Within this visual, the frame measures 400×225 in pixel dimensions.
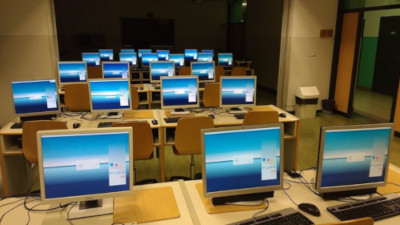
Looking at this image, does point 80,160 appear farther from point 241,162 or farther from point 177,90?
point 177,90

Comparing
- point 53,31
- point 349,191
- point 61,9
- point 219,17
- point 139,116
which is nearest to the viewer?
point 349,191

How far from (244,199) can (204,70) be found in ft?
15.1

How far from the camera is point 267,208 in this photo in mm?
1925

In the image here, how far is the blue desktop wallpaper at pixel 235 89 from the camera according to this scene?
417 centimetres

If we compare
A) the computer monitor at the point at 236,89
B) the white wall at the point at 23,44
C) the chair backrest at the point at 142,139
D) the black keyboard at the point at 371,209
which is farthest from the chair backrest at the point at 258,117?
the white wall at the point at 23,44

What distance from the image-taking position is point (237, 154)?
74.4 inches

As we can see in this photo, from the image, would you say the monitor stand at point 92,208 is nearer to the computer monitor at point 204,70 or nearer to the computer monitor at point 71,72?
the computer monitor at point 71,72

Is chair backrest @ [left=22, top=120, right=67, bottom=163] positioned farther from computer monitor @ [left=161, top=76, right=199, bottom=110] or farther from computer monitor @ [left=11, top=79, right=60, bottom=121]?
computer monitor @ [left=161, top=76, right=199, bottom=110]

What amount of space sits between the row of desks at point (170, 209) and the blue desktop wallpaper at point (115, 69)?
418 centimetres

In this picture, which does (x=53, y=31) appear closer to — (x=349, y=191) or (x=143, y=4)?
(x=349, y=191)

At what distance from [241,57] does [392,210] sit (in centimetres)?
1065

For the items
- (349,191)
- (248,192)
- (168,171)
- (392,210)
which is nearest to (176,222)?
(248,192)

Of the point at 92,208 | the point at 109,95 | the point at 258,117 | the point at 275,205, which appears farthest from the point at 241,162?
the point at 109,95

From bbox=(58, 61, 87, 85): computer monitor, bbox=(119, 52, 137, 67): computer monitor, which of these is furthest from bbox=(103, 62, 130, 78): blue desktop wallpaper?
bbox=(119, 52, 137, 67): computer monitor
